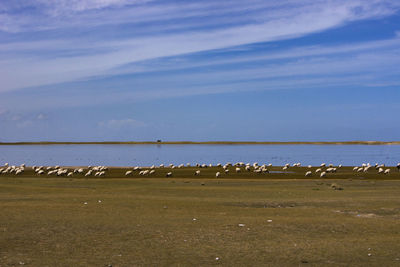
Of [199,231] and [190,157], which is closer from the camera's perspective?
[199,231]

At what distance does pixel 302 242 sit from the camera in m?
13.9

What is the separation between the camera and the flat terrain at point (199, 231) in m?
11.9

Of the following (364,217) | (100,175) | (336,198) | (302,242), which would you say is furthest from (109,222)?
(100,175)

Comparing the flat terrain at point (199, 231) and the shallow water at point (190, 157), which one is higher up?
the shallow water at point (190, 157)

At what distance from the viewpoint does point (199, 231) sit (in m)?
15.4

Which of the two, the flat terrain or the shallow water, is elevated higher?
the shallow water

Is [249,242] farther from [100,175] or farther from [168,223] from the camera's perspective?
[100,175]

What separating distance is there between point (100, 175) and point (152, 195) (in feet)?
72.4

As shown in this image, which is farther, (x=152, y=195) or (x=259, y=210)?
(x=152, y=195)

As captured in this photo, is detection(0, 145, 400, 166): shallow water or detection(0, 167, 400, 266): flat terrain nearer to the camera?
detection(0, 167, 400, 266): flat terrain

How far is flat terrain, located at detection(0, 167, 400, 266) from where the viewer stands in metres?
11.9

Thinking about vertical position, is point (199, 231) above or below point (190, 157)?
below

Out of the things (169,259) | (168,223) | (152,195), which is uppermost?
(152,195)

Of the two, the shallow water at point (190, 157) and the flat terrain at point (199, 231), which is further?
the shallow water at point (190, 157)
